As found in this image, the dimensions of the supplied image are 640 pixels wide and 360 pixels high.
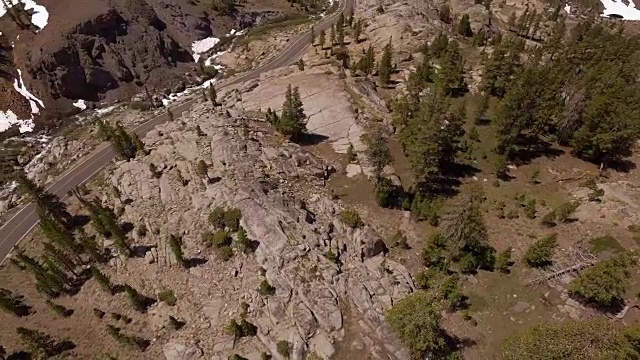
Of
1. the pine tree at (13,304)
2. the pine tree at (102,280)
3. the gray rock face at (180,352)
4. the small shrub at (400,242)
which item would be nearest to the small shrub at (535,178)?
the small shrub at (400,242)

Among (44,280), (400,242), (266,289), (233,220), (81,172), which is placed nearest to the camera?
(266,289)

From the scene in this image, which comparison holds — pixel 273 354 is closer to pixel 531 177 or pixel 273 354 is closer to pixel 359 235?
pixel 359 235

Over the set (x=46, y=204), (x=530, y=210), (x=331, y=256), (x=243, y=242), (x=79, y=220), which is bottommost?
(x=530, y=210)

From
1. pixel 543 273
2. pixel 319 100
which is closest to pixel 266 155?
pixel 319 100

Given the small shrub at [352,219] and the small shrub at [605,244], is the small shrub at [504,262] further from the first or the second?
the small shrub at [352,219]

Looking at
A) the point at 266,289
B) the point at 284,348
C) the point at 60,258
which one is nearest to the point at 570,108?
the point at 266,289

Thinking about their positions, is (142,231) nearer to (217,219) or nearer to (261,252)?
(217,219)
